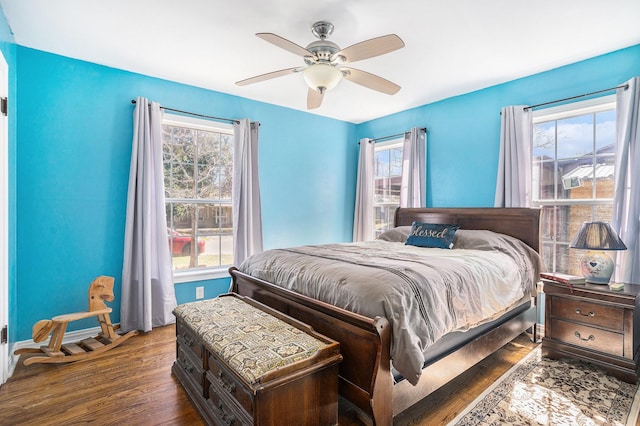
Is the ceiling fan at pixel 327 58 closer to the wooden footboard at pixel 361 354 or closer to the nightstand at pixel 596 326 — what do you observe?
the wooden footboard at pixel 361 354

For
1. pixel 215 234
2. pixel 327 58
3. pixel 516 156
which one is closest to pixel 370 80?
pixel 327 58

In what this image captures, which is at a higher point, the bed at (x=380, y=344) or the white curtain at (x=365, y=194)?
the white curtain at (x=365, y=194)

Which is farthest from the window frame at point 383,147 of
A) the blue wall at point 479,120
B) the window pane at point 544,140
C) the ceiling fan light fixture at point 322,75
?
the ceiling fan light fixture at point 322,75

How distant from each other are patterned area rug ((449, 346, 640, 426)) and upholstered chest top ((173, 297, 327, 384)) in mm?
1006

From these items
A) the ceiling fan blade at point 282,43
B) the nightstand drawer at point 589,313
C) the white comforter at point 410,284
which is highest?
the ceiling fan blade at point 282,43

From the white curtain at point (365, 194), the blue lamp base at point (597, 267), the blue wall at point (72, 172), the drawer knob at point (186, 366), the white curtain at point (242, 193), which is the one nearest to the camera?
the drawer knob at point (186, 366)

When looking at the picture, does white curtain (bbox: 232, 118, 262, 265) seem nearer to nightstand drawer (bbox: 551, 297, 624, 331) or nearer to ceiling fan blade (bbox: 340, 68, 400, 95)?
ceiling fan blade (bbox: 340, 68, 400, 95)

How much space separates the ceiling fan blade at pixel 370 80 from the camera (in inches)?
97.5

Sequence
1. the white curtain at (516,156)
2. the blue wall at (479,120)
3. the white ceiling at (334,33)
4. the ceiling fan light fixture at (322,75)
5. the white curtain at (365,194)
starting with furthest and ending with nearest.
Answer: the white curtain at (365,194), the white curtain at (516,156), the blue wall at (479,120), the ceiling fan light fixture at (322,75), the white ceiling at (334,33)

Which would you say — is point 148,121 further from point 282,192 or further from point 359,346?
point 359,346

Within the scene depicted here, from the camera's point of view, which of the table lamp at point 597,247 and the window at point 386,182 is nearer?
the table lamp at point 597,247

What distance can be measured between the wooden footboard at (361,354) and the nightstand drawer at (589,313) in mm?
1838

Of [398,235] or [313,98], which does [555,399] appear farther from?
[313,98]

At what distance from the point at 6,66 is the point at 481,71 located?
4006 mm
